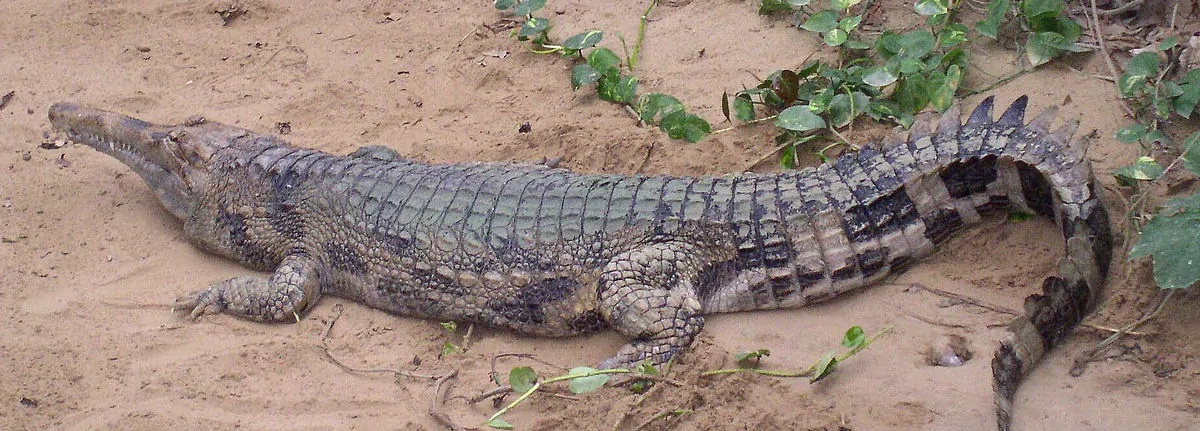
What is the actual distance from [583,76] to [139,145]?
2.25 meters

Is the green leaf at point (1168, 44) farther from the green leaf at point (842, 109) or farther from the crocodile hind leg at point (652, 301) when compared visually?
the crocodile hind leg at point (652, 301)

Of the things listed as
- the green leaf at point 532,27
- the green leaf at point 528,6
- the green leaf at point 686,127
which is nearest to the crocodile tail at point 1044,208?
the green leaf at point 686,127

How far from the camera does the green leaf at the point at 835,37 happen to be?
14.9ft

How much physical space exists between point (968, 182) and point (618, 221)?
1.30 metres

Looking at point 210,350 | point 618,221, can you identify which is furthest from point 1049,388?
point 210,350

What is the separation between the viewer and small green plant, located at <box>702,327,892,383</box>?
3.13 metres

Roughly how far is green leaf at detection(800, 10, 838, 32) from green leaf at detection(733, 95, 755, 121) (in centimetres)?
46

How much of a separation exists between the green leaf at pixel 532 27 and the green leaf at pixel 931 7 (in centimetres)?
208

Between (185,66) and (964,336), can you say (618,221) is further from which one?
(185,66)

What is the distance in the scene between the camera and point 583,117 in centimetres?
508

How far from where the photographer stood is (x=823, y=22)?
466cm

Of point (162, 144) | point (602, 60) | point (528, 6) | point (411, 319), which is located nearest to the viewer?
point (411, 319)

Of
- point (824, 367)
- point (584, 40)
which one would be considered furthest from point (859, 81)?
point (824, 367)

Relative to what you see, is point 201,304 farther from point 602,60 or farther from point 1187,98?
point 1187,98
